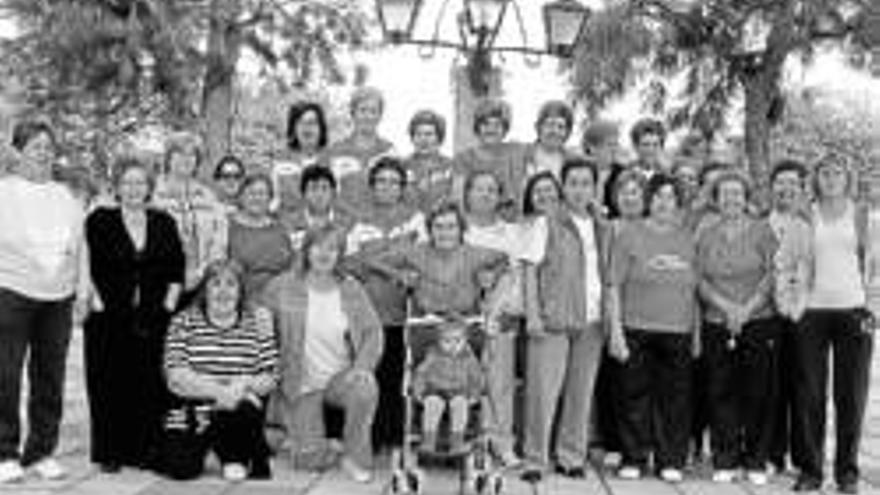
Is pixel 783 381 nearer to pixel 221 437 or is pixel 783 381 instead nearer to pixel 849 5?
pixel 221 437

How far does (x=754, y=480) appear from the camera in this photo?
960 centimetres

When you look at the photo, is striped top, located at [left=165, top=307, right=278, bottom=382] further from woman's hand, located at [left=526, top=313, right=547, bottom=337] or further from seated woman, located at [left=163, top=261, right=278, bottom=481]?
woman's hand, located at [left=526, top=313, right=547, bottom=337]

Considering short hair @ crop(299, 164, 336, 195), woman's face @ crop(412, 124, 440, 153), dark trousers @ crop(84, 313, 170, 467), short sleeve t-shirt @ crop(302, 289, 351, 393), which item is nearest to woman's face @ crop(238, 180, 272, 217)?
short hair @ crop(299, 164, 336, 195)

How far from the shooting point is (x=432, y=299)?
9.38m

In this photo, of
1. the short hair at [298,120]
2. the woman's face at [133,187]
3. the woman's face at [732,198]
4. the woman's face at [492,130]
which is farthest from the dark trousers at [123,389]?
the woman's face at [732,198]

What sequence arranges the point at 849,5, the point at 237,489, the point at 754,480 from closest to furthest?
the point at 237,489, the point at 754,480, the point at 849,5

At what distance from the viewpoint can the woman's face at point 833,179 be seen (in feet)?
30.8

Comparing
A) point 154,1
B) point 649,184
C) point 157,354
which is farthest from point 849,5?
point 157,354

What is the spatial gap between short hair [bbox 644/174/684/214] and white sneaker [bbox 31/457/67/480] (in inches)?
142

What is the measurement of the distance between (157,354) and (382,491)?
4.97 ft

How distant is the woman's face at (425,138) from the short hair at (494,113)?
11.0 inches

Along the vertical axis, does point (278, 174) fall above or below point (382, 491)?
above

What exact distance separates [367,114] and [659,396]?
Result: 7.76 feet

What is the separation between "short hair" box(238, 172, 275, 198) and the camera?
9.66 metres
